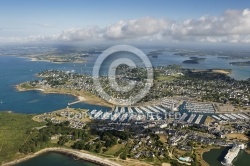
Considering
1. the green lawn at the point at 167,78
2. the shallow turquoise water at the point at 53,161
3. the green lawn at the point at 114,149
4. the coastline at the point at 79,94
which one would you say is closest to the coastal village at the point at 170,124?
the green lawn at the point at 114,149

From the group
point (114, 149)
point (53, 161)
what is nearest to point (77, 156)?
point (53, 161)

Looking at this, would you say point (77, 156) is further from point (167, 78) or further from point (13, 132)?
point (167, 78)

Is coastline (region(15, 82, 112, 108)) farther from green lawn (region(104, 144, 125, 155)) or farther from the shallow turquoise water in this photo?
the shallow turquoise water

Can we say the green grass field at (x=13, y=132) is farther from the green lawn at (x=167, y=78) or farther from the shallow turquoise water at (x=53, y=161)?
the green lawn at (x=167, y=78)

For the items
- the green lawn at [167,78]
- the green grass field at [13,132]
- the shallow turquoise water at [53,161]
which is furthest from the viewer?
the green lawn at [167,78]

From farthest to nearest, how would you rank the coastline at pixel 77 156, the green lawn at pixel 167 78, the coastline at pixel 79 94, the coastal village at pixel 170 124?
the green lawn at pixel 167 78
the coastline at pixel 79 94
the coastal village at pixel 170 124
the coastline at pixel 77 156

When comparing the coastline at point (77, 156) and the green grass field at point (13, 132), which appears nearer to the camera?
the coastline at point (77, 156)

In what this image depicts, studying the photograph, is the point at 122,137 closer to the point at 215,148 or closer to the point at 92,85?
the point at 215,148

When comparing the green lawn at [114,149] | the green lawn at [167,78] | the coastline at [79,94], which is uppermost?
the green lawn at [167,78]
